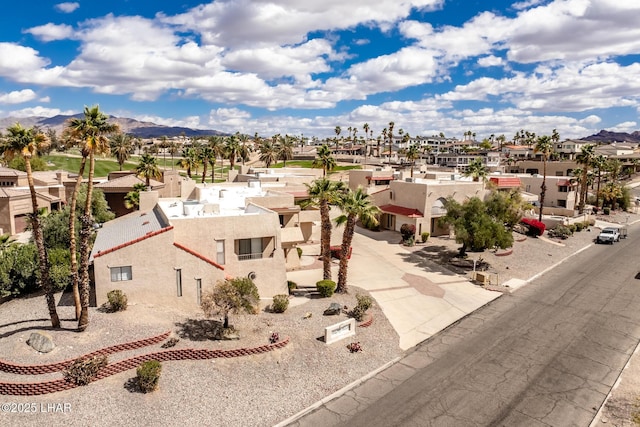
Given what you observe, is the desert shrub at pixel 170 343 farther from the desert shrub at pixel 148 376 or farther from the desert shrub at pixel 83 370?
the desert shrub at pixel 83 370

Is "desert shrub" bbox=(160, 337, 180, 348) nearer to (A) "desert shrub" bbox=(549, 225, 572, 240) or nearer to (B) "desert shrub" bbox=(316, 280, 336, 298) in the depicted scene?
(B) "desert shrub" bbox=(316, 280, 336, 298)

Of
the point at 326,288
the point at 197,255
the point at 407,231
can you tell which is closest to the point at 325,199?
the point at 326,288

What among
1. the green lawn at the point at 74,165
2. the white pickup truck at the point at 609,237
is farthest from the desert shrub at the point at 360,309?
the green lawn at the point at 74,165

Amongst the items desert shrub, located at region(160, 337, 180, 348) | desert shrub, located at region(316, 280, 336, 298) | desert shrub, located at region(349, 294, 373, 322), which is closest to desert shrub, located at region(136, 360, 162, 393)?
desert shrub, located at region(160, 337, 180, 348)

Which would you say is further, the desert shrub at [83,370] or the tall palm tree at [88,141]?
the tall palm tree at [88,141]

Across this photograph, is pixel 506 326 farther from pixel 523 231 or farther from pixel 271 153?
pixel 271 153

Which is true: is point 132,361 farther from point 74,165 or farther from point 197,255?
point 74,165
